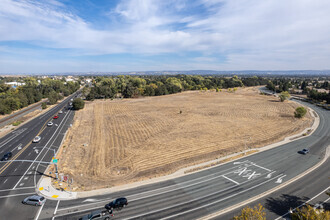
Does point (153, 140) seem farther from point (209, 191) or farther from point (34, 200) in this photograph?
point (34, 200)

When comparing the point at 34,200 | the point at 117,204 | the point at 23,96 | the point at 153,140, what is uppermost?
the point at 23,96

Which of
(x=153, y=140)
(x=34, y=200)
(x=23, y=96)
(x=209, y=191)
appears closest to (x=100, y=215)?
(x=34, y=200)

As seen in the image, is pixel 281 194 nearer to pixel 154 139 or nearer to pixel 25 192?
pixel 154 139

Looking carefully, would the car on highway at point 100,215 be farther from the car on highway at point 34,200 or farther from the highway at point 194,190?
the car on highway at point 34,200

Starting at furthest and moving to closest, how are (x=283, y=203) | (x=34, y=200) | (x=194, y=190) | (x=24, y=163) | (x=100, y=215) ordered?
(x=24, y=163) < (x=194, y=190) < (x=283, y=203) < (x=34, y=200) < (x=100, y=215)

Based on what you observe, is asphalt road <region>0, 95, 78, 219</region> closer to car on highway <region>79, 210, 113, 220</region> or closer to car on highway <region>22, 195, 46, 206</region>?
car on highway <region>22, 195, 46, 206</region>

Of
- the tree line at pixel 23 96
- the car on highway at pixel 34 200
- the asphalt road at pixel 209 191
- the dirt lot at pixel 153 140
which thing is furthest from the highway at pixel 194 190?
the tree line at pixel 23 96

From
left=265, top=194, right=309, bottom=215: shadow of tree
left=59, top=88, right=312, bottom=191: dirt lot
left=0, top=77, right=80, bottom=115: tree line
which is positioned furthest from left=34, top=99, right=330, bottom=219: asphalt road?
left=0, top=77, right=80, bottom=115: tree line
